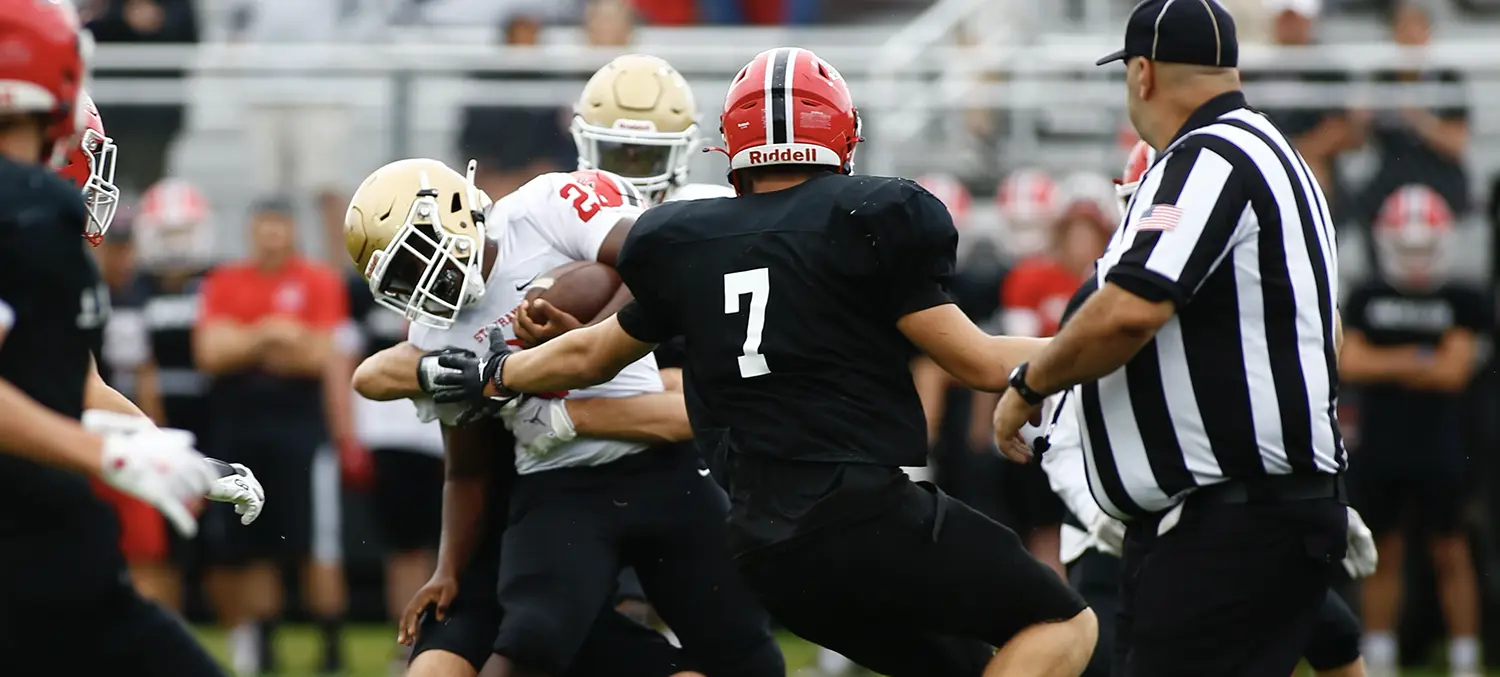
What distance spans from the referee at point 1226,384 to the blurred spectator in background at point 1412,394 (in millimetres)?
4806

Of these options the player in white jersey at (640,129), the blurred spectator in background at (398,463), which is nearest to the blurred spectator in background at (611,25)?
the blurred spectator in background at (398,463)

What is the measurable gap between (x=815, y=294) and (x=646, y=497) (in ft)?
3.72

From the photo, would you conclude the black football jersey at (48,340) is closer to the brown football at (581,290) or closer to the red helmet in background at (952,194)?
the brown football at (581,290)

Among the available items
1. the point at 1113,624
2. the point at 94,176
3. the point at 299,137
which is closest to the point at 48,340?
the point at 94,176

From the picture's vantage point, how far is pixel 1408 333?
888 centimetres

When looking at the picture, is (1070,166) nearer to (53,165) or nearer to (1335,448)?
(1335,448)

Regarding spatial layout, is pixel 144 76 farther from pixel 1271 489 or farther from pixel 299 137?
pixel 1271 489

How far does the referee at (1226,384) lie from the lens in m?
4.09

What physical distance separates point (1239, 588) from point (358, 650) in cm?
653

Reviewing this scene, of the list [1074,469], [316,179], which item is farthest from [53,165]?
[316,179]

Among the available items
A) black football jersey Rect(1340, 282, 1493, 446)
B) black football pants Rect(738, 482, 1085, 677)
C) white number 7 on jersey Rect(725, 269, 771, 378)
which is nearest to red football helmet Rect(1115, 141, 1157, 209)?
black football pants Rect(738, 482, 1085, 677)

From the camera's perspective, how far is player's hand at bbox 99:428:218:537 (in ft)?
10.8

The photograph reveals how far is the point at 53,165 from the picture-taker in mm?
3707

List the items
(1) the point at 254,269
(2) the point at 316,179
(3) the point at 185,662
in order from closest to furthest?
→ (3) the point at 185,662 → (1) the point at 254,269 → (2) the point at 316,179
